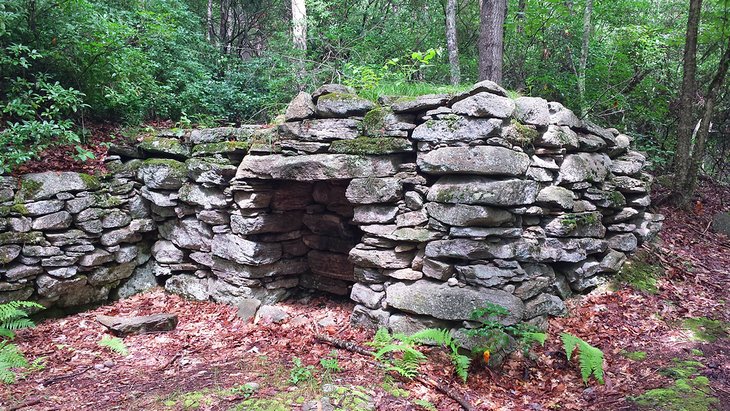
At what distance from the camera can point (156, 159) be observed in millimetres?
6820

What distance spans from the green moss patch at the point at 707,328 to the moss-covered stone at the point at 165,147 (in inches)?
294

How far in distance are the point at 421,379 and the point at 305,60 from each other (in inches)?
255

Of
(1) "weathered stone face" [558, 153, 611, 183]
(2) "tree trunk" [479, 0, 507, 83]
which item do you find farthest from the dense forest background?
(1) "weathered stone face" [558, 153, 611, 183]

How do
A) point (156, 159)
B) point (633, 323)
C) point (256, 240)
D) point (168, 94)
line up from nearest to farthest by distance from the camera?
1. point (633, 323)
2. point (256, 240)
3. point (156, 159)
4. point (168, 94)

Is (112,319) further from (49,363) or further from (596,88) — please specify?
(596,88)

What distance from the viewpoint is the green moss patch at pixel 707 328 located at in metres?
4.98

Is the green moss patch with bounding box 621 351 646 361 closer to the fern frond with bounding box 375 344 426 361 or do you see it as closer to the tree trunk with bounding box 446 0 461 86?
the fern frond with bounding box 375 344 426 361

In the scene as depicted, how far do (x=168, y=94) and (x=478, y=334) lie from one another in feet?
23.3

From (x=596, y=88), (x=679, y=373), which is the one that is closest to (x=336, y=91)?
(x=679, y=373)

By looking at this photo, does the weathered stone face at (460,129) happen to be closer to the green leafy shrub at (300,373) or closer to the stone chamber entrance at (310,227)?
the stone chamber entrance at (310,227)

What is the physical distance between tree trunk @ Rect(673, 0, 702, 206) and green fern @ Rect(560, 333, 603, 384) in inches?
263

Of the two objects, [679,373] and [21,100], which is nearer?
[679,373]

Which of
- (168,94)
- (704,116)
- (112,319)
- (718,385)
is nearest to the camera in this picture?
(718,385)

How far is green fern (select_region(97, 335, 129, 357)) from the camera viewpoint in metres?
4.94
